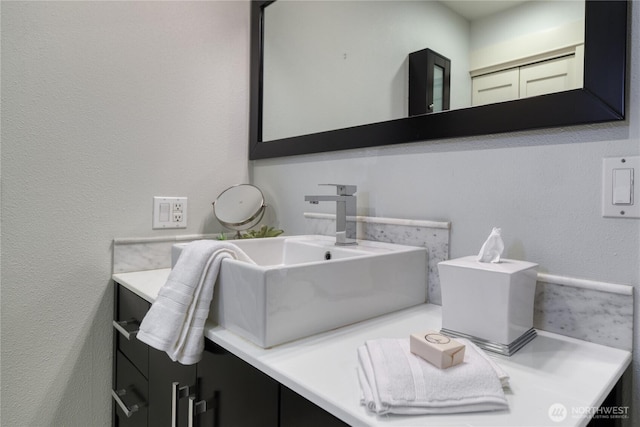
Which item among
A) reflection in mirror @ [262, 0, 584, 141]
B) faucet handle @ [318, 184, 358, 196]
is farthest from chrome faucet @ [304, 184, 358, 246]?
reflection in mirror @ [262, 0, 584, 141]

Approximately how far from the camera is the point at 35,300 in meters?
1.13

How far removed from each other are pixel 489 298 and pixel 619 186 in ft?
1.07

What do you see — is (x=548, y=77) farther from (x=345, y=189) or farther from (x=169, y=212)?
(x=169, y=212)

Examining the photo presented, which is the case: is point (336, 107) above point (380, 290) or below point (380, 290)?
above

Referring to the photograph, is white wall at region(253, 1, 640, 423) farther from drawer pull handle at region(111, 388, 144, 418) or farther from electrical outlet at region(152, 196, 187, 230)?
drawer pull handle at region(111, 388, 144, 418)

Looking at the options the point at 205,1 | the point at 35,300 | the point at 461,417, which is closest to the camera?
the point at 461,417

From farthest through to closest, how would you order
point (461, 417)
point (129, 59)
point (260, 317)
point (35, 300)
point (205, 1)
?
point (205, 1) → point (129, 59) → point (35, 300) → point (260, 317) → point (461, 417)

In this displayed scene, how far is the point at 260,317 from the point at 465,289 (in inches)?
15.8

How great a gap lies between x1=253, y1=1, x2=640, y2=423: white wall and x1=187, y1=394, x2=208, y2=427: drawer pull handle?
27.2 inches

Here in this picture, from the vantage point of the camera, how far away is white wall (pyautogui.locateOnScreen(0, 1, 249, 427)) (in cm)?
109

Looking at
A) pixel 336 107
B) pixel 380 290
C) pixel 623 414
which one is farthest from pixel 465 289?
pixel 336 107

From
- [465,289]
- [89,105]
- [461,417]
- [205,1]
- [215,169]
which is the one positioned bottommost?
[461,417]

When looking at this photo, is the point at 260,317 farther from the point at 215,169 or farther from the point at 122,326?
the point at 215,169

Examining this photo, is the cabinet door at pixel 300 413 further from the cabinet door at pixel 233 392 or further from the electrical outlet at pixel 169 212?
the electrical outlet at pixel 169 212
